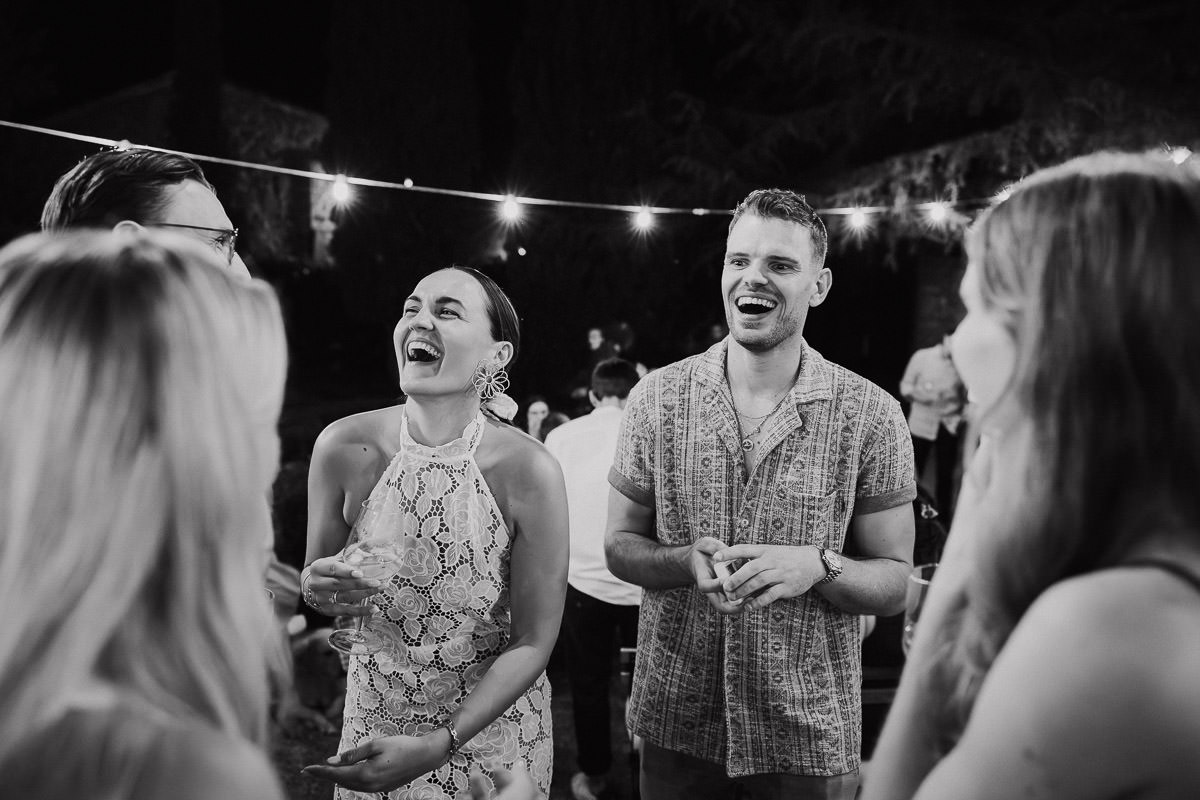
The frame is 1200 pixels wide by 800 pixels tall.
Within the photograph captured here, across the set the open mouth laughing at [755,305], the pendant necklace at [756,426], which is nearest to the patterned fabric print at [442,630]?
the pendant necklace at [756,426]

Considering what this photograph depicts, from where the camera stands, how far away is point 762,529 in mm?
2230

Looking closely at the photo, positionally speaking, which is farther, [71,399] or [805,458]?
[805,458]

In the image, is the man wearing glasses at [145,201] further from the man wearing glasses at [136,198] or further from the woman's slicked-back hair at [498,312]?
the woman's slicked-back hair at [498,312]

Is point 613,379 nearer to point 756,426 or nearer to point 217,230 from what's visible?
point 756,426

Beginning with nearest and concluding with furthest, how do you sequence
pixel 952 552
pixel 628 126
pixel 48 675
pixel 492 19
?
1. pixel 48 675
2. pixel 952 552
3. pixel 628 126
4. pixel 492 19

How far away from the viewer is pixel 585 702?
4504 millimetres

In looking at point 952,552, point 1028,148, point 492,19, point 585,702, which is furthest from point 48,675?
point 492,19

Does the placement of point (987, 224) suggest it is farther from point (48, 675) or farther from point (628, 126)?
point (628, 126)

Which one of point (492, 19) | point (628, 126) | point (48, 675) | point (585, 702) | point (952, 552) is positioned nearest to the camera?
point (48, 675)

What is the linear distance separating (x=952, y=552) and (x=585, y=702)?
11.6 feet

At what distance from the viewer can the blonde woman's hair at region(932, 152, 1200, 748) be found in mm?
933

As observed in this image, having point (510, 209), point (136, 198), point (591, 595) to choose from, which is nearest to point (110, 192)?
point (136, 198)

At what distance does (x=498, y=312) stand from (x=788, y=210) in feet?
2.64

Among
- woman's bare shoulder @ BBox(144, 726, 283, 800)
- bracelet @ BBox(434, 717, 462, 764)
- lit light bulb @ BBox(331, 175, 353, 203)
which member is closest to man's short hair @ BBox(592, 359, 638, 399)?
lit light bulb @ BBox(331, 175, 353, 203)
